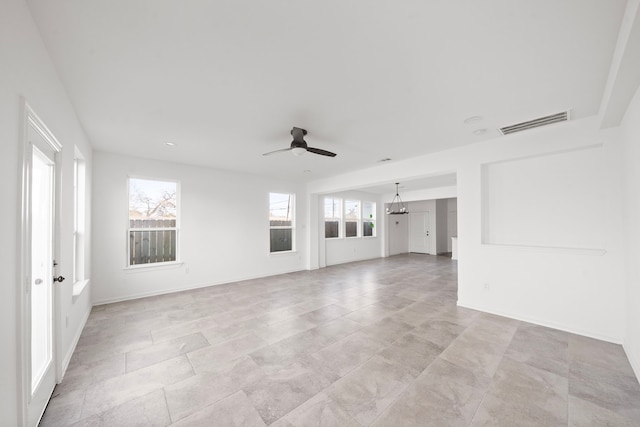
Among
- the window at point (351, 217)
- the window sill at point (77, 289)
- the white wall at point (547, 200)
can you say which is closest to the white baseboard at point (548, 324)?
the white wall at point (547, 200)

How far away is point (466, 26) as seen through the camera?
64.8 inches

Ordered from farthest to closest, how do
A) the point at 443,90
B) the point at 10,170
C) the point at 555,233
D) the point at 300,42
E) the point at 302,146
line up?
the point at 555,233 < the point at 302,146 < the point at 443,90 < the point at 300,42 < the point at 10,170

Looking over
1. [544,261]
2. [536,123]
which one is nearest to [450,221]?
[544,261]

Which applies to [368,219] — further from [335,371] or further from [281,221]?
[335,371]

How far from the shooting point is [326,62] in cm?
199

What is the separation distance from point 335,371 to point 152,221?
182 inches

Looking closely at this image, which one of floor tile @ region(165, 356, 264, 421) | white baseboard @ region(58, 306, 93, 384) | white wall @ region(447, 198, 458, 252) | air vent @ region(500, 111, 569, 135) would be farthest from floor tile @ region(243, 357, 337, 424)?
white wall @ region(447, 198, 458, 252)

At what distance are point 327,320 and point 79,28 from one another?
386 centimetres

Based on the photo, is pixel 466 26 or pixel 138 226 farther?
pixel 138 226

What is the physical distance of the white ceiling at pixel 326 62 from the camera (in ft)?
5.04

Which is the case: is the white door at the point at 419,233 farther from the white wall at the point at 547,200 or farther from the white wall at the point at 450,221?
the white wall at the point at 547,200

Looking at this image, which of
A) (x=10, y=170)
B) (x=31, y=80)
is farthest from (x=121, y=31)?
(x=10, y=170)

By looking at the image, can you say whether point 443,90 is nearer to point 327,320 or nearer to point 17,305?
point 327,320

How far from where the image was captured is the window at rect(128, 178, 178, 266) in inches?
189
